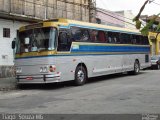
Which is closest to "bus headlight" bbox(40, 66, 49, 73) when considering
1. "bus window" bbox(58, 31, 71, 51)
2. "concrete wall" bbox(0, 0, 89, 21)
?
"bus window" bbox(58, 31, 71, 51)

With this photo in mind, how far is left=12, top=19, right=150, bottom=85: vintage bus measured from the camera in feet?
47.1

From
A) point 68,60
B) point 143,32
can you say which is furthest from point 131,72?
point 143,32

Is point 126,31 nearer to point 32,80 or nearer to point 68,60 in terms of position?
point 68,60

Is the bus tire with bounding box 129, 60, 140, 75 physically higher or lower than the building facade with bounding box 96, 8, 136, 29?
lower

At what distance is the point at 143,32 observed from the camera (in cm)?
322

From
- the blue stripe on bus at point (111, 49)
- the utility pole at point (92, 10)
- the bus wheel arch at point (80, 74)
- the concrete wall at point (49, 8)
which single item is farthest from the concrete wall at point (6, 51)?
the utility pole at point (92, 10)

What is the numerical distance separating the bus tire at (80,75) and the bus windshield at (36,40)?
2.23m

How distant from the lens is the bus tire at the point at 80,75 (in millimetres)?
15836

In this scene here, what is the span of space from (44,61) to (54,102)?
380 centimetres

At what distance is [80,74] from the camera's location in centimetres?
1608

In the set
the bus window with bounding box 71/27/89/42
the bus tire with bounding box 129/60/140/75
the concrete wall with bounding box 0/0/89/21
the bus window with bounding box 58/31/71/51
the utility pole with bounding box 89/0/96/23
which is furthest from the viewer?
the utility pole with bounding box 89/0/96/23

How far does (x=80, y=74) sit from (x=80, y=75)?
48 millimetres

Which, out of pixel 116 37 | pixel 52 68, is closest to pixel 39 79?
pixel 52 68

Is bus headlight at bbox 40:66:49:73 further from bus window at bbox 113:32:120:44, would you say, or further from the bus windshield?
bus window at bbox 113:32:120:44
